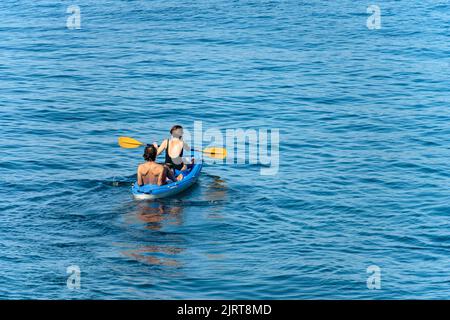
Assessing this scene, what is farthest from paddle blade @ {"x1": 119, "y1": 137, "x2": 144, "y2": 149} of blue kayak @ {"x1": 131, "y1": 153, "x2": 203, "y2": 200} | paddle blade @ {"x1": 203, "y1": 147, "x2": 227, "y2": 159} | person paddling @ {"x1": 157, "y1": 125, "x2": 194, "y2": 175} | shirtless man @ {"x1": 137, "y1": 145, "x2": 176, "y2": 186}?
shirtless man @ {"x1": 137, "y1": 145, "x2": 176, "y2": 186}

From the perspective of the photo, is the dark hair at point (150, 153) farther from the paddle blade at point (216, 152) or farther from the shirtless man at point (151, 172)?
the paddle blade at point (216, 152)

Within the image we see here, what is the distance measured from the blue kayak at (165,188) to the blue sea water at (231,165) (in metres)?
0.23

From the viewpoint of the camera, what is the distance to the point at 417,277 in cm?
1625

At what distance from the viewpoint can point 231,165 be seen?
2370 cm

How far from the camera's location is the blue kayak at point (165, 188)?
20.1 meters

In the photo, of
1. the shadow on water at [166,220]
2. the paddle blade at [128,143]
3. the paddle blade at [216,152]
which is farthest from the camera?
the paddle blade at [128,143]

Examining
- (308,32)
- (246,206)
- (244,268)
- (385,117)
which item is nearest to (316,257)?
(244,268)

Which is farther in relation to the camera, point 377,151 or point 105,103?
point 105,103

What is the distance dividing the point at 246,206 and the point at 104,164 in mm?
5247

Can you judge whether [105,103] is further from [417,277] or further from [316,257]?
[417,277]

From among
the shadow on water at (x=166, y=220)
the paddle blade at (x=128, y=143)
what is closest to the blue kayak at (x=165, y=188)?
the shadow on water at (x=166, y=220)

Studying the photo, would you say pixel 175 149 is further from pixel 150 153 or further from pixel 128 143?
pixel 128 143

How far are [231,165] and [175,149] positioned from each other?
8.44 ft

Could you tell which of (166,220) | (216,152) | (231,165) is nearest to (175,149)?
(216,152)
